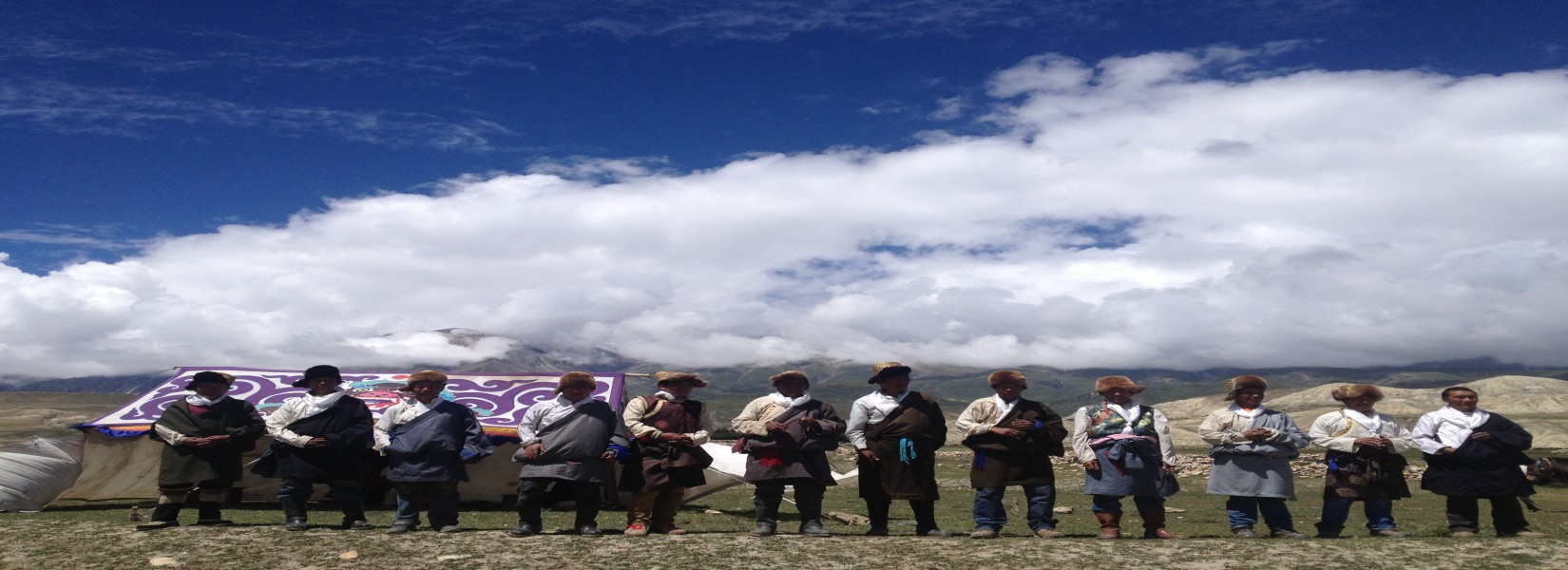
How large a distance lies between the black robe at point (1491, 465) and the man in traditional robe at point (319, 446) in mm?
11747

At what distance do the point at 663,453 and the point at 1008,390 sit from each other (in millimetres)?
3728

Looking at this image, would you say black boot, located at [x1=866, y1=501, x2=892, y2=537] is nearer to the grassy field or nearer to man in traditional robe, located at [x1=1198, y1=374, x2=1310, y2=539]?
the grassy field

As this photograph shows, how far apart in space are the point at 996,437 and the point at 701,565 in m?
3.85

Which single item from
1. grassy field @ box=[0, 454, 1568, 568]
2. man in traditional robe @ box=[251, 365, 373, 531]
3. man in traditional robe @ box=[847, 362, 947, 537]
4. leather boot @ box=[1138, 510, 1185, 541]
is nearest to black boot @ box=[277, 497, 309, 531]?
man in traditional robe @ box=[251, 365, 373, 531]

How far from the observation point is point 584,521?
10617mm

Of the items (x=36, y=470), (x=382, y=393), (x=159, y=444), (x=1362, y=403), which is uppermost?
(x=382, y=393)

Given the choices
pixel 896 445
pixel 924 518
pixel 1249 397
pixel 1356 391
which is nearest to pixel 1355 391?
pixel 1356 391

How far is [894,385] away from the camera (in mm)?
11148

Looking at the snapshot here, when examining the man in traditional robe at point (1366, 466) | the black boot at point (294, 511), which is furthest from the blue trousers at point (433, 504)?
the man in traditional robe at point (1366, 466)

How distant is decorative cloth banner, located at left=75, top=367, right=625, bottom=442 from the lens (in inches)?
693

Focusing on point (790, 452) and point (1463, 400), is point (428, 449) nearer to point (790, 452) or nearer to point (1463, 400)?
point (790, 452)

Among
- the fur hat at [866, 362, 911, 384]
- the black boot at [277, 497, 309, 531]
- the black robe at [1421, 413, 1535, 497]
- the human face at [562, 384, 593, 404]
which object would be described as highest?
the fur hat at [866, 362, 911, 384]

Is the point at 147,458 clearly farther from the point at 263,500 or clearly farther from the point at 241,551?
the point at 241,551

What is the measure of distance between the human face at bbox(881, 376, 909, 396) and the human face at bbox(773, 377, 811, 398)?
0.88m
